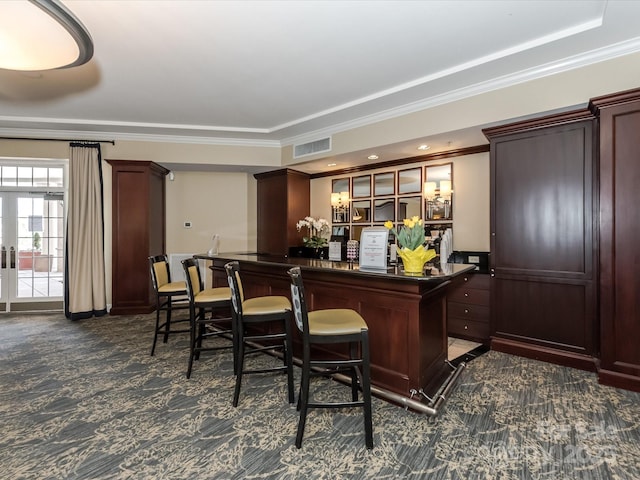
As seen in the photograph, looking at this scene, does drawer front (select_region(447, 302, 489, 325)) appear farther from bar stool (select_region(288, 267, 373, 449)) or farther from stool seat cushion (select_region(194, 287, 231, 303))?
stool seat cushion (select_region(194, 287, 231, 303))

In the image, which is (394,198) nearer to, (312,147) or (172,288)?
(312,147)

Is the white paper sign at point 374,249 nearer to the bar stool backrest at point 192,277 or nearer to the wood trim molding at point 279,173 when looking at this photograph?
the bar stool backrest at point 192,277

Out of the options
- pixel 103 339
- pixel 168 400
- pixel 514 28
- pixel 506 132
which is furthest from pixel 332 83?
pixel 103 339

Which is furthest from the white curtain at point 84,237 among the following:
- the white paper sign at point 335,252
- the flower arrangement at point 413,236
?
the flower arrangement at point 413,236

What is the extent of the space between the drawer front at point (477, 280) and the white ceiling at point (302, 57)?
68.7 inches

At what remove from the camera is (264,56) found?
3.09 metres

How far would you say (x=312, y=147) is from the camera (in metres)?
5.28

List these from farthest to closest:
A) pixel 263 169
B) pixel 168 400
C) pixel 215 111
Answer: pixel 263 169, pixel 215 111, pixel 168 400

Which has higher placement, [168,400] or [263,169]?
[263,169]

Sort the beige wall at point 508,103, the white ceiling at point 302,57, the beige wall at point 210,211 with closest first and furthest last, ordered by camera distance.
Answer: the white ceiling at point 302,57
the beige wall at point 508,103
the beige wall at point 210,211

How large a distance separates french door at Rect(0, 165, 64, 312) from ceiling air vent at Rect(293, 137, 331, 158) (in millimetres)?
4151

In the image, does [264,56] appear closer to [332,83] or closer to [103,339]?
[332,83]

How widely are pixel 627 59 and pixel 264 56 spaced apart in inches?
127

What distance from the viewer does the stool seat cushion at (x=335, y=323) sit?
81.9 inches
